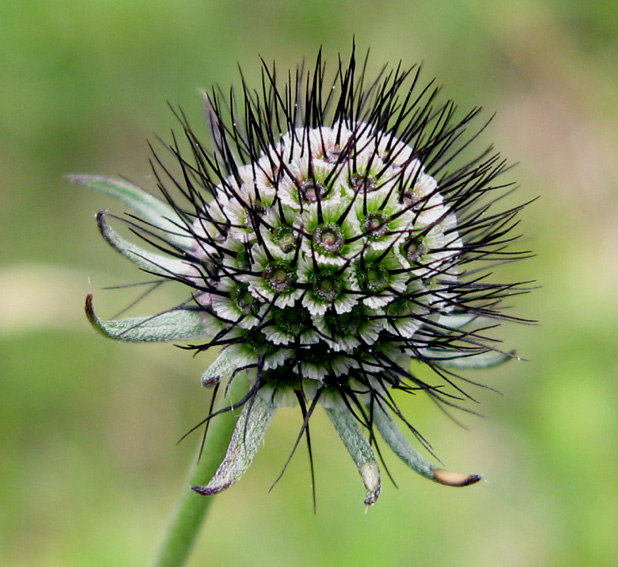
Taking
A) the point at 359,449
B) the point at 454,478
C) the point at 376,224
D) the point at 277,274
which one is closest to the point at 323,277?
the point at 277,274

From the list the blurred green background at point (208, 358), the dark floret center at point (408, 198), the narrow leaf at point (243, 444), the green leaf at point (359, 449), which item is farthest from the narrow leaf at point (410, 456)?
the blurred green background at point (208, 358)

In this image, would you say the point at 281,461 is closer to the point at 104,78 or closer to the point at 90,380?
the point at 90,380

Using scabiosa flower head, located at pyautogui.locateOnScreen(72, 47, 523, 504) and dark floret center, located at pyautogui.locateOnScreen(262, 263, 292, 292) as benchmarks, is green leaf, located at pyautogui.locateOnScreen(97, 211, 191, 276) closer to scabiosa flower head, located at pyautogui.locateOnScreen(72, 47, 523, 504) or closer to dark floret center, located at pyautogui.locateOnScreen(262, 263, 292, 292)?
scabiosa flower head, located at pyautogui.locateOnScreen(72, 47, 523, 504)

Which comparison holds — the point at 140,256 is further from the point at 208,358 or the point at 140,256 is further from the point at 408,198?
the point at 208,358

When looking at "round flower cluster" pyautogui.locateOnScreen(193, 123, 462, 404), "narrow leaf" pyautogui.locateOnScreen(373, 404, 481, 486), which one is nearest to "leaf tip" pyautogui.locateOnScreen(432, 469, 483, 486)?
"narrow leaf" pyautogui.locateOnScreen(373, 404, 481, 486)

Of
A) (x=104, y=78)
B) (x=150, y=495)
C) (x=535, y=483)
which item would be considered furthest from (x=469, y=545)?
(x=104, y=78)

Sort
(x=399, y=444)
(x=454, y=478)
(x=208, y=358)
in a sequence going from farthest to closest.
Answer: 1. (x=208, y=358)
2. (x=399, y=444)
3. (x=454, y=478)
